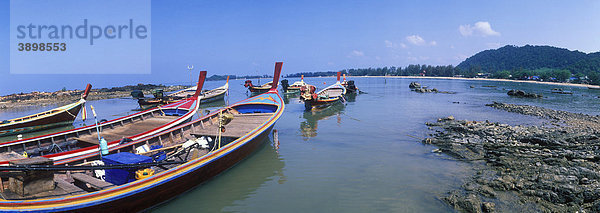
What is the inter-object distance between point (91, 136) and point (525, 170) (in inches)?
707

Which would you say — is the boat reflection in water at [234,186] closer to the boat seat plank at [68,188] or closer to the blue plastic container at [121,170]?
the blue plastic container at [121,170]

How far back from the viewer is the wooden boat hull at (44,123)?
60.7 ft

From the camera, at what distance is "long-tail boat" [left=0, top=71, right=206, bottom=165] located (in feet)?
31.2

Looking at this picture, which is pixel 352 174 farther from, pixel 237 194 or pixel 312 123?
pixel 312 123

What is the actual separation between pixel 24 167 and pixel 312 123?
18.0 meters

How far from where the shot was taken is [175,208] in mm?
8086

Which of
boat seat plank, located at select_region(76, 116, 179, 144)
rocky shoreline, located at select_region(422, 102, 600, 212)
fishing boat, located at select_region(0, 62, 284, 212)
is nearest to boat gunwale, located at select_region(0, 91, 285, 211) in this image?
fishing boat, located at select_region(0, 62, 284, 212)

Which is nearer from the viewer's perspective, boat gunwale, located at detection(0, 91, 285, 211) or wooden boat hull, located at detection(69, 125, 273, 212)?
boat gunwale, located at detection(0, 91, 285, 211)

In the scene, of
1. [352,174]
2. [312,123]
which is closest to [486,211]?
[352,174]

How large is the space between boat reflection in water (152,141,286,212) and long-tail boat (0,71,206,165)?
3538mm

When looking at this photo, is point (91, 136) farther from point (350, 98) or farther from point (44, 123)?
point (350, 98)

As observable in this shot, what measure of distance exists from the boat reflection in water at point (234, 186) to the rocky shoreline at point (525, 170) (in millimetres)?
6297

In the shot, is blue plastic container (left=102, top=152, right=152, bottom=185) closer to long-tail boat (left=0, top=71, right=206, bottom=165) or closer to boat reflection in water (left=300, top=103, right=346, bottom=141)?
long-tail boat (left=0, top=71, right=206, bottom=165)

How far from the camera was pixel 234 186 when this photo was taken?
9.87 m
